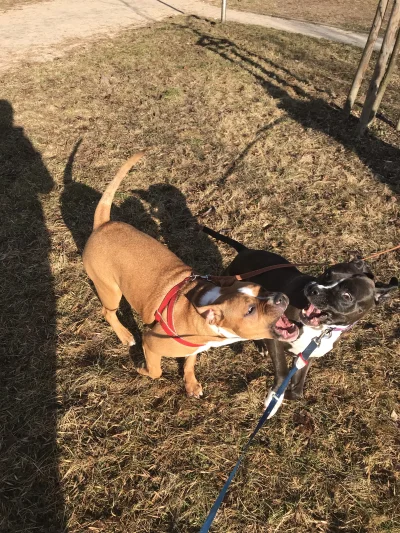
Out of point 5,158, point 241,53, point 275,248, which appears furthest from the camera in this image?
point 241,53

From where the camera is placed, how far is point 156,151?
22.5ft

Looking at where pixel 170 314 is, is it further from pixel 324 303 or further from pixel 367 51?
pixel 367 51

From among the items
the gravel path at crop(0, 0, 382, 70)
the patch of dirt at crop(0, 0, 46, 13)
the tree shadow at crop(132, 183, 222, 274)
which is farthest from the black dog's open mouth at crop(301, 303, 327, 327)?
the patch of dirt at crop(0, 0, 46, 13)

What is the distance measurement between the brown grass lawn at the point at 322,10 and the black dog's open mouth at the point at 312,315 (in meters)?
16.4

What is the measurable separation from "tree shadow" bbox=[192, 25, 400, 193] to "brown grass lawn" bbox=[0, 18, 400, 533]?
0.05 metres

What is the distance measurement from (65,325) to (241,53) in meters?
10.3

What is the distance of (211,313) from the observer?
8.71 feet

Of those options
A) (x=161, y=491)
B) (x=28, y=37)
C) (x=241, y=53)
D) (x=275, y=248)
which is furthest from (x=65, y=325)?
(x=28, y=37)

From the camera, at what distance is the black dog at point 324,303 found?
3.08 m

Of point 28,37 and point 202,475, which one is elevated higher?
point 28,37

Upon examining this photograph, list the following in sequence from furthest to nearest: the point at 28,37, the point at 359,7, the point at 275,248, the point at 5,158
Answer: the point at 359,7, the point at 28,37, the point at 5,158, the point at 275,248

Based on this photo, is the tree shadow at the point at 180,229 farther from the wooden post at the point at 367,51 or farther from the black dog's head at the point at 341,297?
the wooden post at the point at 367,51

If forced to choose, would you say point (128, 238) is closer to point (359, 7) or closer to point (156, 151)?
point (156, 151)

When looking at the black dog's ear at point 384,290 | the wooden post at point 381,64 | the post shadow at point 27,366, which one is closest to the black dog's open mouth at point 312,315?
the black dog's ear at point 384,290
